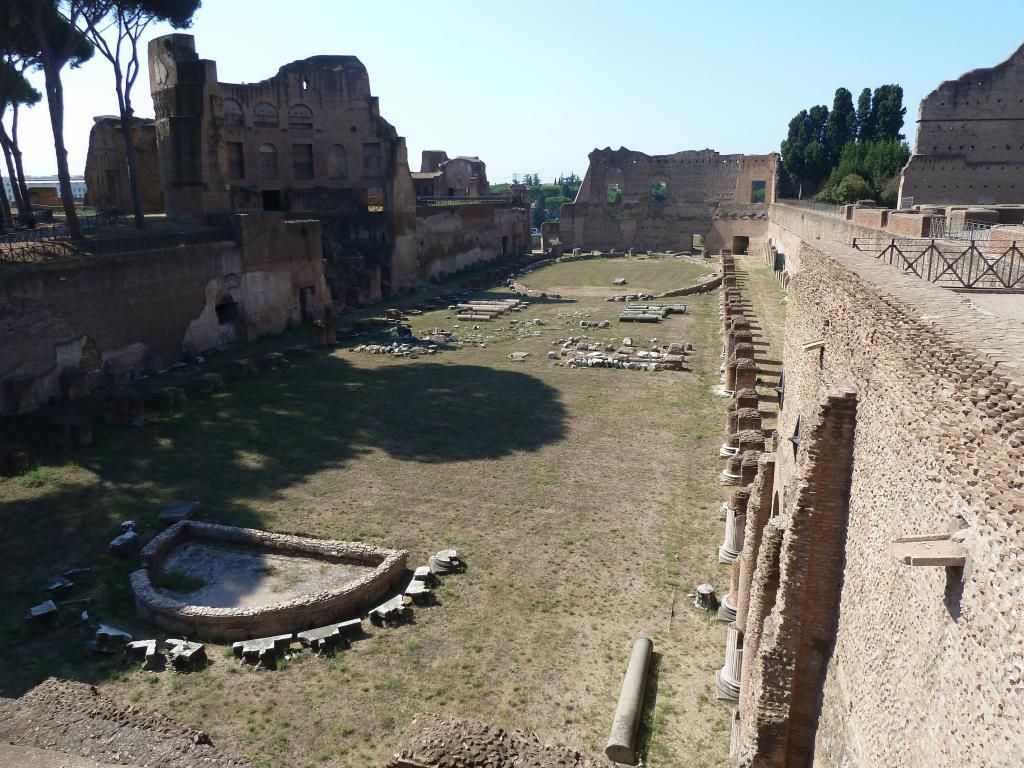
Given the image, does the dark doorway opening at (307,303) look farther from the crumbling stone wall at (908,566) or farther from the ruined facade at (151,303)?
the crumbling stone wall at (908,566)

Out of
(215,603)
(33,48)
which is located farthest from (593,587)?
(33,48)

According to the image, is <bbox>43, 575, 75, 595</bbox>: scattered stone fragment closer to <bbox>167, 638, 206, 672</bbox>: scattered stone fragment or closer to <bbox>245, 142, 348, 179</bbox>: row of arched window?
<bbox>167, 638, 206, 672</bbox>: scattered stone fragment

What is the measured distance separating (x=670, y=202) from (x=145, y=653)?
4887cm

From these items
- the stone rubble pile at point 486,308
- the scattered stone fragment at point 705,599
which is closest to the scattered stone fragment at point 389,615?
the scattered stone fragment at point 705,599

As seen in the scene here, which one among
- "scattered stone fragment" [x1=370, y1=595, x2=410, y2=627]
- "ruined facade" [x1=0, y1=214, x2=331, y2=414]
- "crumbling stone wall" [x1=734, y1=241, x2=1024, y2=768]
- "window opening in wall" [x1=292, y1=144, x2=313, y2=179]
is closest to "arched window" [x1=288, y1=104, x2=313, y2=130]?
"window opening in wall" [x1=292, y1=144, x2=313, y2=179]

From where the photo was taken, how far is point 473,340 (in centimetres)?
2314

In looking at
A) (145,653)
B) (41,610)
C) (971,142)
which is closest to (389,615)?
(145,653)

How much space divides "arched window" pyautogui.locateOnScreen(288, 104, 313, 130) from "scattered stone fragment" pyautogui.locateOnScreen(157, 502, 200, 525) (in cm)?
2460

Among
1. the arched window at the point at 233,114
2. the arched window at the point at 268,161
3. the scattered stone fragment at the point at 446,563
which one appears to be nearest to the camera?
the scattered stone fragment at the point at 446,563

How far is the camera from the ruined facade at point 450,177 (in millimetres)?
48344

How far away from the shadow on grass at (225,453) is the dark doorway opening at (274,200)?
46.8ft

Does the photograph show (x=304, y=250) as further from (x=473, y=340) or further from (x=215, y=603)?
(x=215, y=603)

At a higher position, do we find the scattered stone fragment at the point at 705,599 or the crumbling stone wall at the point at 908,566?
the crumbling stone wall at the point at 908,566

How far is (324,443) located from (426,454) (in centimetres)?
194
